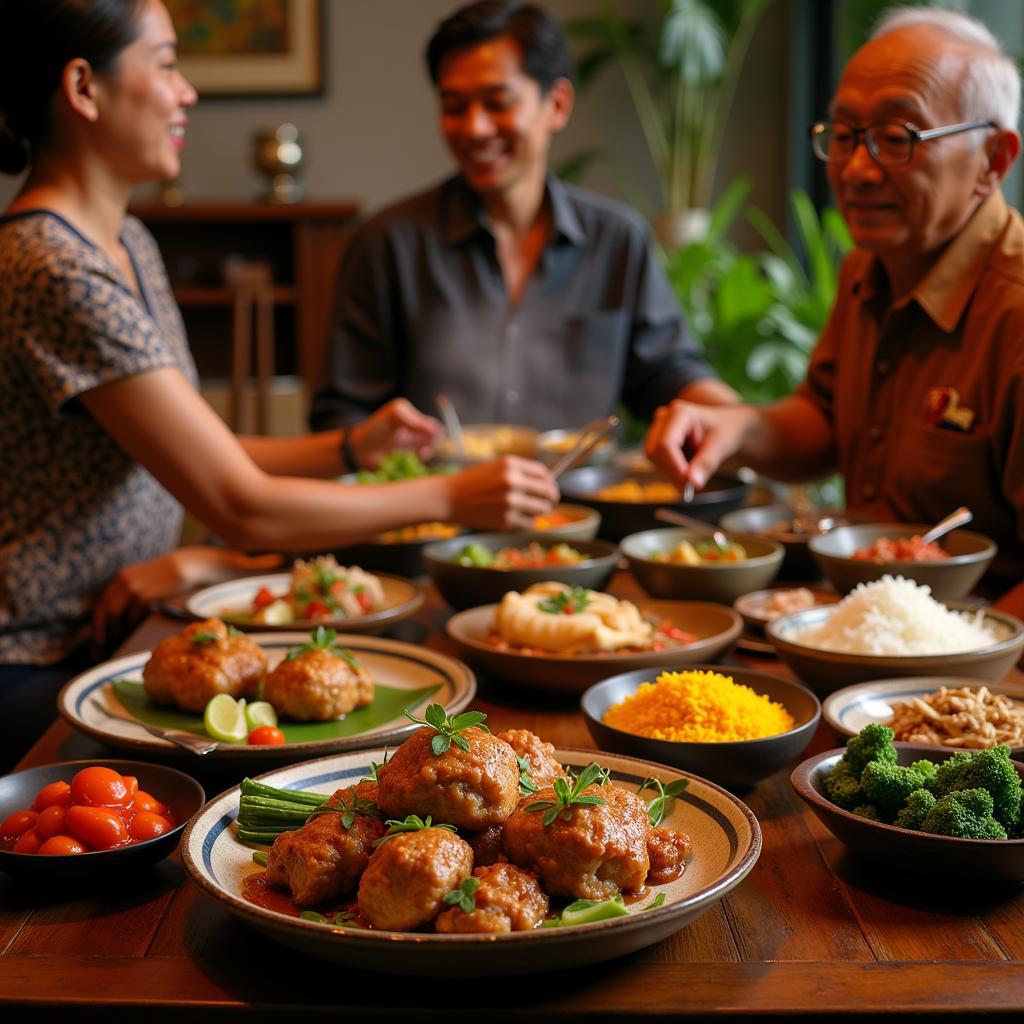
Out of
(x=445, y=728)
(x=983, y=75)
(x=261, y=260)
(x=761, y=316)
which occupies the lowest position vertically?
(x=445, y=728)

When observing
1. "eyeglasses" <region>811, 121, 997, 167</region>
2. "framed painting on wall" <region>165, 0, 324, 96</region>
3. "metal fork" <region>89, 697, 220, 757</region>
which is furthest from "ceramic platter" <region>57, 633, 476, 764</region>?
"framed painting on wall" <region>165, 0, 324, 96</region>

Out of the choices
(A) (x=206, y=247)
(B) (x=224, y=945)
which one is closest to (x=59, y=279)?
(B) (x=224, y=945)

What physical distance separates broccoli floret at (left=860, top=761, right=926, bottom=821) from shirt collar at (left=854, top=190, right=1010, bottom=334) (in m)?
1.46

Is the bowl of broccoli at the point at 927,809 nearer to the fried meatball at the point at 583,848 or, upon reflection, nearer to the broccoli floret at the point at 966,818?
the broccoli floret at the point at 966,818

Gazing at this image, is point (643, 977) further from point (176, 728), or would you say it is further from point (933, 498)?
point (933, 498)

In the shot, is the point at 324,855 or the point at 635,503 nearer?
the point at 324,855

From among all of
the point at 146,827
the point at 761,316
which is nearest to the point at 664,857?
the point at 146,827

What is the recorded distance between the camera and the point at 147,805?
1253 millimetres

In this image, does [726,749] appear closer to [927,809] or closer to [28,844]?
[927,809]

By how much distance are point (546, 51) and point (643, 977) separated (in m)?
2.99

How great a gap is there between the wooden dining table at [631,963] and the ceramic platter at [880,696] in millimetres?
239

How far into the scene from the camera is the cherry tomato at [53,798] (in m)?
1.24

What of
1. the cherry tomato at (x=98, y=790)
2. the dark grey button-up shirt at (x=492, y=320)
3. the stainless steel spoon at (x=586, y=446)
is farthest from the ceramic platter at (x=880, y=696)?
the dark grey button-up shirt at (x=492, y=320)

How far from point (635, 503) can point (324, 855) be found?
5.18ft
